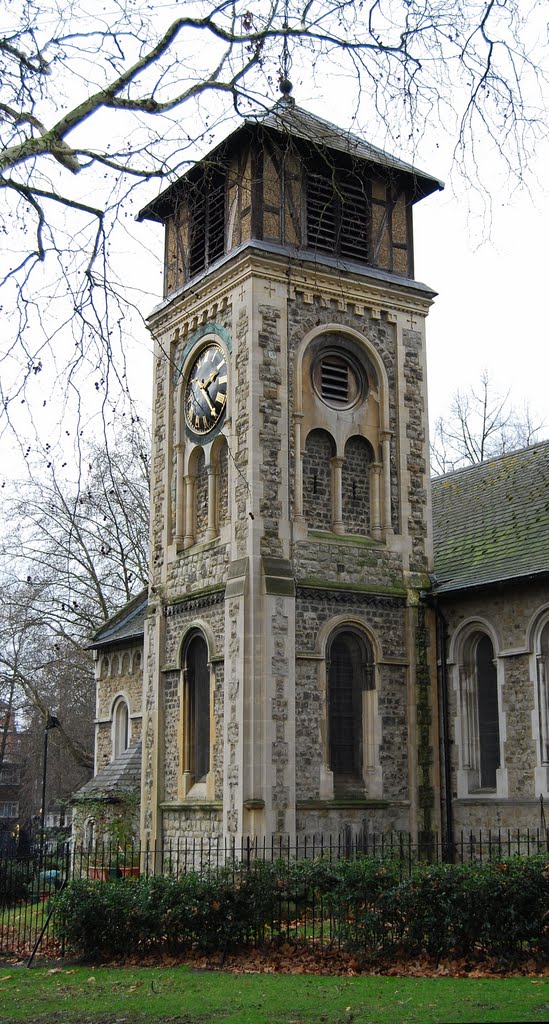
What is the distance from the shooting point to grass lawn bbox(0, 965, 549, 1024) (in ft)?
33.9

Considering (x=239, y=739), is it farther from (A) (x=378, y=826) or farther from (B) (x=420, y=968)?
(B) (x=420, y=968)

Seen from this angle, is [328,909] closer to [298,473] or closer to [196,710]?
[196,710]

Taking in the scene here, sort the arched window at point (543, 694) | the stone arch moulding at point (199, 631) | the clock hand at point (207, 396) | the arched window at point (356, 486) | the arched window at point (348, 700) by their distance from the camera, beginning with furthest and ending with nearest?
the clock hand at point (207, 396)
the arched window at point (356, 486)
the stone arch moulding at point (199, 631)
the arched window at point (348, 700)
the arched window at point (543, 694)

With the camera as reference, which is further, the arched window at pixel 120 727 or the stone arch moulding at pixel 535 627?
the arched window at pixel 120 727

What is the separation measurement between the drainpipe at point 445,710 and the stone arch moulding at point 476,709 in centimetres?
16

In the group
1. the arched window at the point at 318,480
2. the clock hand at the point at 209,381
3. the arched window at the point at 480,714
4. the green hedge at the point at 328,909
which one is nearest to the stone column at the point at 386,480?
the arched window at the point at 318,480

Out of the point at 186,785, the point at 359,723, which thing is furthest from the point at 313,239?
Result: the point at 186,785

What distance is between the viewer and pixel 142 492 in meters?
38.6

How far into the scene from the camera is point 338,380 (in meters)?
22.3

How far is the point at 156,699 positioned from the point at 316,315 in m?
7.92

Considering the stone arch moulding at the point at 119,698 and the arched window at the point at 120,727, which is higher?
the stone arch moulding at the point at 119,698

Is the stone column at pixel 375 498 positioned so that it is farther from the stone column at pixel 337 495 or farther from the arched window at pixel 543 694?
the arched window at pixel 543 694

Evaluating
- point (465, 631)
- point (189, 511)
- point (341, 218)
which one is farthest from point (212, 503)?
point (341, 218)

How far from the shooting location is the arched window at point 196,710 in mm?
21531
